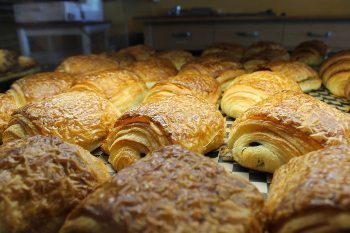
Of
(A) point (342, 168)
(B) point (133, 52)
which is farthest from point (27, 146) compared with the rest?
(B) point (133, 52)

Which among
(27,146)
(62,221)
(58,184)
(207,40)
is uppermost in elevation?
(207,40)

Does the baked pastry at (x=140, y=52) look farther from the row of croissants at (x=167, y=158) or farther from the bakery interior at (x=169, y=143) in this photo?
the row of croissants at (x=167, y=158)

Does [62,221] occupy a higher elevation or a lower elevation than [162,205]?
lower

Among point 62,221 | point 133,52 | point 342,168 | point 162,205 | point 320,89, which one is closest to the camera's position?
point 162,205

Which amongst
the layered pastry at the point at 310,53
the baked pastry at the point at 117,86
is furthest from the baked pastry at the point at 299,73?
the baked pastry at the point at 117,86

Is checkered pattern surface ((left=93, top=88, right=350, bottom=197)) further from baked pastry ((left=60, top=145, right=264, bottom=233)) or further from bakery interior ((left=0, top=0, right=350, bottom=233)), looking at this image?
baked pastry ((left=60, top=145, right=264, bottom=233))

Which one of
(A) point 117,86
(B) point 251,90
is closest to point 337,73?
(B) point 251,90

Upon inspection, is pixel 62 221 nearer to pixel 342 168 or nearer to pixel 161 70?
pixel 342 168
